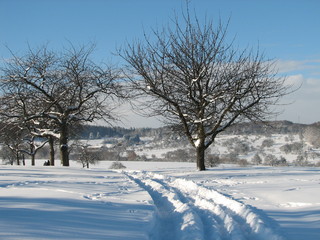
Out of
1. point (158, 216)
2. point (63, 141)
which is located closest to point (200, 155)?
point (63, 141)

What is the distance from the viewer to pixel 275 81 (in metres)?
15.8

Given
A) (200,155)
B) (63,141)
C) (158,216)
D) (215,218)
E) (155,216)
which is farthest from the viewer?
(63,141)

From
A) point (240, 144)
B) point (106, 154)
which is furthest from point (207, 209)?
point (240, 144)

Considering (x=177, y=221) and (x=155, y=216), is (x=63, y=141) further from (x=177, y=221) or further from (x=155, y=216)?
(x=177, y=221)

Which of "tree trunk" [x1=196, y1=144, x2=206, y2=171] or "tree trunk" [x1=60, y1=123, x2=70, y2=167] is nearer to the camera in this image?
"tree trunk" [x1=196, y1=144, x2=206, y2=171]

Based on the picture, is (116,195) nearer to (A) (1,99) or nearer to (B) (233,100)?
(B) (233,100)

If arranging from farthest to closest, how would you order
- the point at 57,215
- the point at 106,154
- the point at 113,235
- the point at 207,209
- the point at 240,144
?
the point at 240,144 < the point at 106,154 < the point at 207,209 < the point at 57,215 < the point at 113,235

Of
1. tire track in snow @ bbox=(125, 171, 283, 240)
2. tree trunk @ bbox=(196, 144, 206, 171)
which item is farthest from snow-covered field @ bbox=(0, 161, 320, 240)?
tree trunk @ bbox=(196, 144, 206, 171)

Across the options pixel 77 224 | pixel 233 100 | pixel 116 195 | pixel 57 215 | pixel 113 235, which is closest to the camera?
pixel 113 235

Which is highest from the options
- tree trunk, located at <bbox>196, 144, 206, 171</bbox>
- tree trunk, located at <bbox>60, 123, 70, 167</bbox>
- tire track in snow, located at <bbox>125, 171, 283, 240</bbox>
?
tree trunk, located at <bbox>60, 123, 70, 167</bbox>

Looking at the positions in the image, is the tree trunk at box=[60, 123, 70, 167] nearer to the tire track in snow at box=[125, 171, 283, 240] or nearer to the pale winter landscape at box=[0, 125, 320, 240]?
the pale winter landscape at box=[0, 125, 320, 240]

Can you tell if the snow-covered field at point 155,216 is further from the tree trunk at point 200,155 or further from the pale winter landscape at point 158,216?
the tree trunk at point 200,155

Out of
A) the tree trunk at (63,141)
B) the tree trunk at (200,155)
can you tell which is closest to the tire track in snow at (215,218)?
the tree trunk at (200,155)

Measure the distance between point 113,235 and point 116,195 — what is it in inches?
140
